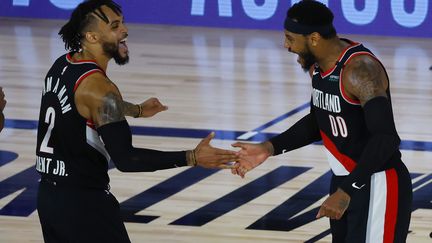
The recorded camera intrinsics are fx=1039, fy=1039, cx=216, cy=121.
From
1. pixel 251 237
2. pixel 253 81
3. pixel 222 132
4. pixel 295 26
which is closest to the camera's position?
pixel 295 26

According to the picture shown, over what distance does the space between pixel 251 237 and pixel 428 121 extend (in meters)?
4.07

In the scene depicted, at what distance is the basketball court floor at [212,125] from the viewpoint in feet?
22.7

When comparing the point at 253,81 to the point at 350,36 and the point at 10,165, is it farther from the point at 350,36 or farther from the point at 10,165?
the point at 10,165

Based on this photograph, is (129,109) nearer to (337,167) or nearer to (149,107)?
(149,107)

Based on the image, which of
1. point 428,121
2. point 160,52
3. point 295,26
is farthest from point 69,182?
point 160,52

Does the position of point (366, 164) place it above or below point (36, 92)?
above

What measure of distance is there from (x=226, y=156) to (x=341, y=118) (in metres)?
0.56

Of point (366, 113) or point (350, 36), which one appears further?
point (350, 36)

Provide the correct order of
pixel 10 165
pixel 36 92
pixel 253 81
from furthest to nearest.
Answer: pixel 253 81
pixel 36 92
pixel 10 165

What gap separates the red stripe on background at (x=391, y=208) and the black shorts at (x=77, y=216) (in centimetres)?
119

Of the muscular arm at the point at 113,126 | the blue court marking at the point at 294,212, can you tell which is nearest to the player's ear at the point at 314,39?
the muscular arm at the point at 113,126

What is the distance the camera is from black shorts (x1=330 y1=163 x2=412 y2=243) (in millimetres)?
4699

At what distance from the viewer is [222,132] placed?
9547 mm

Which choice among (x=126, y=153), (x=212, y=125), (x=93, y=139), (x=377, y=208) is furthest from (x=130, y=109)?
(x=212, y=125)
